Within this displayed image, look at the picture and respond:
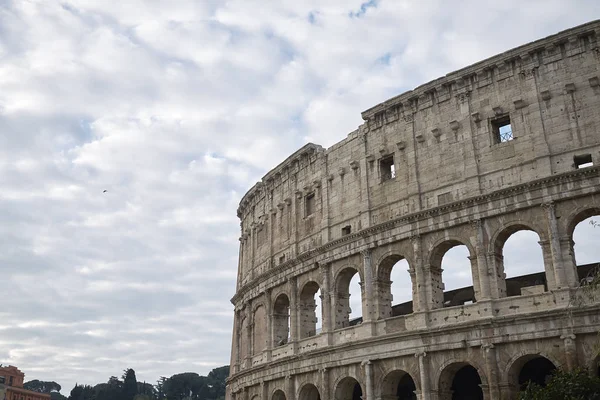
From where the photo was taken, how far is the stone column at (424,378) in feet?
78.4

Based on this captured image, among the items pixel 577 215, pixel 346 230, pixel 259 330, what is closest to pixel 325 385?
pixel 346 230

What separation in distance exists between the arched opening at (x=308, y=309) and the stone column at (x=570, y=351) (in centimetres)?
1234

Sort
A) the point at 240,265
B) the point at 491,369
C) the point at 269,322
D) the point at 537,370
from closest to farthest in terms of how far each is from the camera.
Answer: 1. the point at 491,369
2. the point at 537,370
3. the point at 269,322
4. the point at 240,265

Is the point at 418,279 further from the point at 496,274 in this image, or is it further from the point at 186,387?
the point at 186,387

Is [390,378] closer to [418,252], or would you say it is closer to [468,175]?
[418,252]

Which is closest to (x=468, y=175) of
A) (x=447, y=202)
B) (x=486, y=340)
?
(x=447, y=202)

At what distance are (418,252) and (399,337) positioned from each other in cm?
331

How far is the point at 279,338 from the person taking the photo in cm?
3312

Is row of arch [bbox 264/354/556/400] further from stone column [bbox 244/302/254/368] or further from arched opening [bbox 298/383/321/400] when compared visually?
stone column [bbox 244/302/254/368]

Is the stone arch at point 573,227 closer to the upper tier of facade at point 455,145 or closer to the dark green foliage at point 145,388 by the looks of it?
the upper tier of facade at point 455,145

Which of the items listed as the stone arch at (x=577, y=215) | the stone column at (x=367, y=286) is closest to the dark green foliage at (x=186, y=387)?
the stone column at (x=367, y=286)

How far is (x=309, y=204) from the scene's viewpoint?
3231 centimetres

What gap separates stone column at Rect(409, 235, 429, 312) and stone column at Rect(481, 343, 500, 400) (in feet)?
9.58

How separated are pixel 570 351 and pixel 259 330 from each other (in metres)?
19.4
